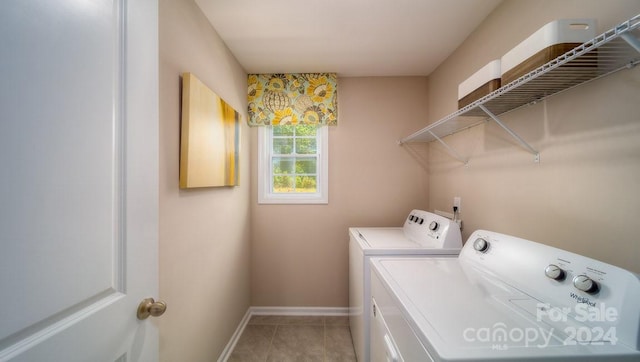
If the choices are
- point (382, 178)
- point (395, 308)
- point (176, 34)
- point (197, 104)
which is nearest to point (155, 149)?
point (197, 104)

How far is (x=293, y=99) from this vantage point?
2.41 m

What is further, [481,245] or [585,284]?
[481,245]

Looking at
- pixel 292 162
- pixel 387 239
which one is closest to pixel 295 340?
pixel 387 239

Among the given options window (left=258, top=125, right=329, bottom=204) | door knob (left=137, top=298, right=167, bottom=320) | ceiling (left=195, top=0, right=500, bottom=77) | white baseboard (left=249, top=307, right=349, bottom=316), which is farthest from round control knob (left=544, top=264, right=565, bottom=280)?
white baseboard (left=249, top=307, right=349, bottom=316)

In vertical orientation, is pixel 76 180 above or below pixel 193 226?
above

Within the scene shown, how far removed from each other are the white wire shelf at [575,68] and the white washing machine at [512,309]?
0.62 meters

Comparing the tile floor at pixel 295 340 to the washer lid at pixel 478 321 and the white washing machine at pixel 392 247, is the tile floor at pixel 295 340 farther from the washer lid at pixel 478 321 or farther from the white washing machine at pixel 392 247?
the washer lid at pixel 478 321

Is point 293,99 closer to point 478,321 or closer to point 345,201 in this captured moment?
point 345,201

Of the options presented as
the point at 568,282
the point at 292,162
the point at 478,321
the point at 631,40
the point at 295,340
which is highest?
the point at 631,40

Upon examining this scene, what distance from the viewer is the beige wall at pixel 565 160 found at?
Answer: 879mm

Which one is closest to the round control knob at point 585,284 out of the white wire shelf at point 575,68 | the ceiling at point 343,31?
the white wire shelf at point 575,68

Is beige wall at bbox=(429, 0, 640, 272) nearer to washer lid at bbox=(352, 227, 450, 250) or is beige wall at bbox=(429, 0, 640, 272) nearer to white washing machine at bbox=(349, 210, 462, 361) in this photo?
white washing machine at bbox=(349, 210, 462, 361)

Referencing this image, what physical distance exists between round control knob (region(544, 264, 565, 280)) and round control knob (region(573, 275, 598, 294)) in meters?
0.04

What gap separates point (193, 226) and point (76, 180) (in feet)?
3.14
